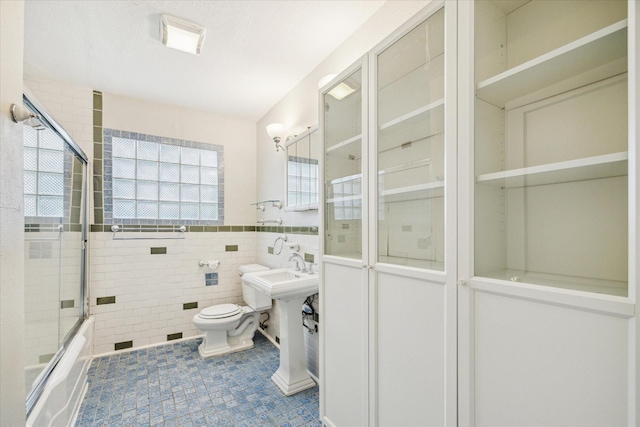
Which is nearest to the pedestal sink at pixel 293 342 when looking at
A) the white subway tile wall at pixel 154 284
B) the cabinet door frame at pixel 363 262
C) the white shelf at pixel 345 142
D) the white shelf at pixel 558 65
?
the cabinet door frame at pixel 363 262

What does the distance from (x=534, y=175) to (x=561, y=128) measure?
0.26m

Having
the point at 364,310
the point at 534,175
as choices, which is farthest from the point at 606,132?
the point at 364,310

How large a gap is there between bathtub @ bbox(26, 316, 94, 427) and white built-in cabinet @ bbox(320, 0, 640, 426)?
1.49 metres

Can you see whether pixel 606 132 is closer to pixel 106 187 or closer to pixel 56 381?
pixel 56 381

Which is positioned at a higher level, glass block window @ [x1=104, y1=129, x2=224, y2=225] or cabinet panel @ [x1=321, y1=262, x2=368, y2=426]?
glass block window @ [x1=104, y1=129, x2=224, y2=225]

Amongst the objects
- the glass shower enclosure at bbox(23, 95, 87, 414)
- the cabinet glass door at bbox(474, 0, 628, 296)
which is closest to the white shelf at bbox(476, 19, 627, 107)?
the cabinet glass door at bbox(474, 0, 628, 296)

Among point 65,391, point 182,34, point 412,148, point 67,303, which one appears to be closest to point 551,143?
point 412,148

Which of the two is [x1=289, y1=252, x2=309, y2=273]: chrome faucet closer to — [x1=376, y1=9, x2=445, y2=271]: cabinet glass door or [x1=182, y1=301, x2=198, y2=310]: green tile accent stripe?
[x1=376, y1=9, x2=445, y2=271]: cabinet glass door

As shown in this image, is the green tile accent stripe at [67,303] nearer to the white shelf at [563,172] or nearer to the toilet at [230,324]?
the toilet at [230,324]

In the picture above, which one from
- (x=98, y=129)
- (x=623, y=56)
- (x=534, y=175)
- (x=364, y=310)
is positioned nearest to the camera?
(x=623, y=56)

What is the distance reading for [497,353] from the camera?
915 mm

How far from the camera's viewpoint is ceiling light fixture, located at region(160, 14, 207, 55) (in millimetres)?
1885

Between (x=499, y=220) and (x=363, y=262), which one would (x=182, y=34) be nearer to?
(x=363, y=262)

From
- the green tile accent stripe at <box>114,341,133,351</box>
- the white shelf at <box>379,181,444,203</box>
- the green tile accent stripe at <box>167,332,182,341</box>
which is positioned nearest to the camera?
the white shelf at <box>379,181,444,203</box>
